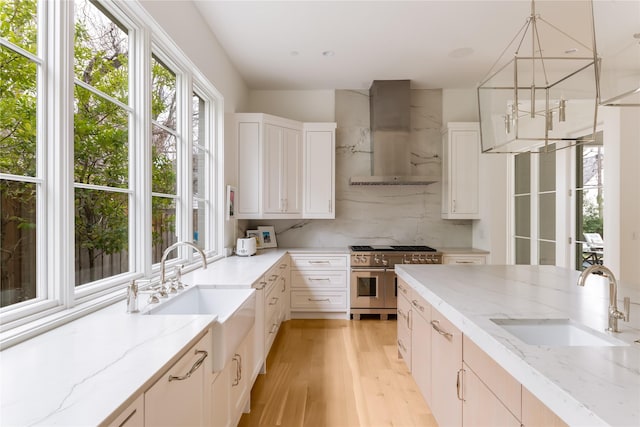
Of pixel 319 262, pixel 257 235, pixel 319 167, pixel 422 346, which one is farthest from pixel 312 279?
pixel 422 346

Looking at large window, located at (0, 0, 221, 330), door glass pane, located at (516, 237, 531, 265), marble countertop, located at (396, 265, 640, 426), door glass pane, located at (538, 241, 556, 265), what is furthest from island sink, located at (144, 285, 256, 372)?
door glass pane, located at (516, 237, 531, 265)

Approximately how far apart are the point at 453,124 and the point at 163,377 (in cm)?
423

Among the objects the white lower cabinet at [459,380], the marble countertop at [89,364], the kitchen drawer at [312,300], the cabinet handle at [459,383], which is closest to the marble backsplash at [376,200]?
the kitchen drawer at [312,300]

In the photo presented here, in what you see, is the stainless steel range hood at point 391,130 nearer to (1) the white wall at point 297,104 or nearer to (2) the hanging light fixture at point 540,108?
(1) the white wall at point 297,104

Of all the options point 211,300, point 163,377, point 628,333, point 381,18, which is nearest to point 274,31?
point 381,18

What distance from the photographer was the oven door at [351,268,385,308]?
4.01 metres

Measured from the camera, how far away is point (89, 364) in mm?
937

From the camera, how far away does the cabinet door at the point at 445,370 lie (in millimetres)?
1528

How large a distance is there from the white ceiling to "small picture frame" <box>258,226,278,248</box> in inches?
74.7

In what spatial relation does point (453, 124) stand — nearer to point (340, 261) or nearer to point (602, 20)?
A: point (340, 261)

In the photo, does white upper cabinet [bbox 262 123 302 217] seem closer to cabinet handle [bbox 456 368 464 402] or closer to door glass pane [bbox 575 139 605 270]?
cabinet handle [bbox 456 368 464 402]

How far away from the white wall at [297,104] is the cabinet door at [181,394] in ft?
12.2

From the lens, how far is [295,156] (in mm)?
4168

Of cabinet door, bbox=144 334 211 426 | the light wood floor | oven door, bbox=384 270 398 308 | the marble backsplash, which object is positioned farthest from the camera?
the marble backsplash
